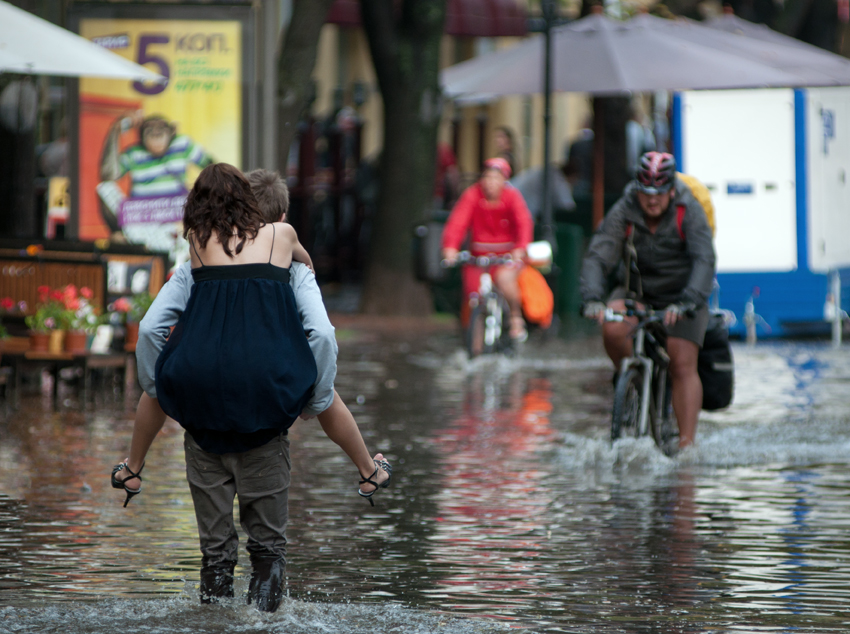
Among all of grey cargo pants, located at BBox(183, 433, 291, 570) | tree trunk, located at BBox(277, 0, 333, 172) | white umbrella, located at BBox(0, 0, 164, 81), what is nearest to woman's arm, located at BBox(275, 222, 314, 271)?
grey cargo pants, located at BBox(183, 433, 291, 570)

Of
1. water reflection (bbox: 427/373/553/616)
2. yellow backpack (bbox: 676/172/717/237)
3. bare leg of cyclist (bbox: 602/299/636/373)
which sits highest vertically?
yellow backpack (bbox: 676/172/717/237)

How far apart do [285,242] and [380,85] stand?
1522cm

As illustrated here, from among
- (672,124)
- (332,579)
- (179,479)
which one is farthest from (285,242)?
(672,124)

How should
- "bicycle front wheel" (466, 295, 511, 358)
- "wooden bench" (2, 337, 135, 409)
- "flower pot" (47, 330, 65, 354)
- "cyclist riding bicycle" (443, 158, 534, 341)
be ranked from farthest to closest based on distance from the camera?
"cyclist riding bicycle" (443, 158, 534, 341) < "bicycle front wheel" (466, 295, 511, 358) < "flower pot" (47, 330, 65, 354) < "wooden bench" (2, 337, 135, 409)

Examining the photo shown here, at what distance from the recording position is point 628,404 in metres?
9.36

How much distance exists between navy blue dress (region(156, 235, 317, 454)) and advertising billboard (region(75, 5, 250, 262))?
951 cm

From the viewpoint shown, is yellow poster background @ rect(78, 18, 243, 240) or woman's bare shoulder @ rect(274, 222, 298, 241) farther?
yellow poster background @ rect(78, 18, 243, 240)

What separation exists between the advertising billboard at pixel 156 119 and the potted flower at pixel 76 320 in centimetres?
202

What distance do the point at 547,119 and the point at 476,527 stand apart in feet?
41.6

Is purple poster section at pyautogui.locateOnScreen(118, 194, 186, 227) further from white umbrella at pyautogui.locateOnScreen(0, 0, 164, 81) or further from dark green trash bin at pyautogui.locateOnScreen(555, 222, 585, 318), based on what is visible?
dark green trash bin at pyautogui.locateOnScreen(555, 222, 585, 318)

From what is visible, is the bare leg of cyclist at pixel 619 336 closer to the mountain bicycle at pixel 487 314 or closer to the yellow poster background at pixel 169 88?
the mountain bicycle at pixel 487 314

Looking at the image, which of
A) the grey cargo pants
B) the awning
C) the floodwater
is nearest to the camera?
the grey cargo pants

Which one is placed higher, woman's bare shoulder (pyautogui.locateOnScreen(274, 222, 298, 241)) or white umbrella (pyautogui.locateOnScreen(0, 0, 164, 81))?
white umbrella (pyautogui.locateOnScreen(0, 0, 164, 81))

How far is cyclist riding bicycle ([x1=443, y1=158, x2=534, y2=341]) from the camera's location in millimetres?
15703
